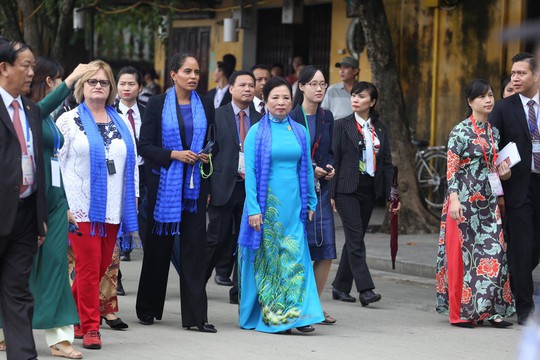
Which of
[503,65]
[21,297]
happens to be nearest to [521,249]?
[21,297]

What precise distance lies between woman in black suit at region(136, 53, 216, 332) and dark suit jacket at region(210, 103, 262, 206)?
5.41 ft

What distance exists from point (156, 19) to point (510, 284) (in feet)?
40.0

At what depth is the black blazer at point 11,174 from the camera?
6.32 metres

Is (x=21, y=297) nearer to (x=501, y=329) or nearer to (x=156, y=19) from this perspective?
(x=501, y=329)

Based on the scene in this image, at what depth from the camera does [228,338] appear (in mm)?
8102

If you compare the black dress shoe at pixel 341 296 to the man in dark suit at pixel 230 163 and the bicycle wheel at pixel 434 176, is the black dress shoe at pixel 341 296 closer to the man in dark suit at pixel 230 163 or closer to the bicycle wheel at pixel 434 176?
the man in dark suit at pixel 230 163

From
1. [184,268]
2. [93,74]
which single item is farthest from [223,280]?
[93,74]

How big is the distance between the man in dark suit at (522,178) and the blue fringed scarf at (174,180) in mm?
2494

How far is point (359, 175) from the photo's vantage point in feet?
33.0

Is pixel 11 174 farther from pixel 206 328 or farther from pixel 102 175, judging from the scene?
pixel 206 328

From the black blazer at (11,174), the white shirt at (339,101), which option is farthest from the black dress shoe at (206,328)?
the white shirt at (339,101)

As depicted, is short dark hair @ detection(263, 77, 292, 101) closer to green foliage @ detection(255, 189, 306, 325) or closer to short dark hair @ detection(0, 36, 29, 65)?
green foliage @ detection(255, 189, 306, 325)

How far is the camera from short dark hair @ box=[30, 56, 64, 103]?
781 cm

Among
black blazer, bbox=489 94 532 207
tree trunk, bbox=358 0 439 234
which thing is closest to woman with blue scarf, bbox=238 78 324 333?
black blazer, bbox=489 94 532 207
